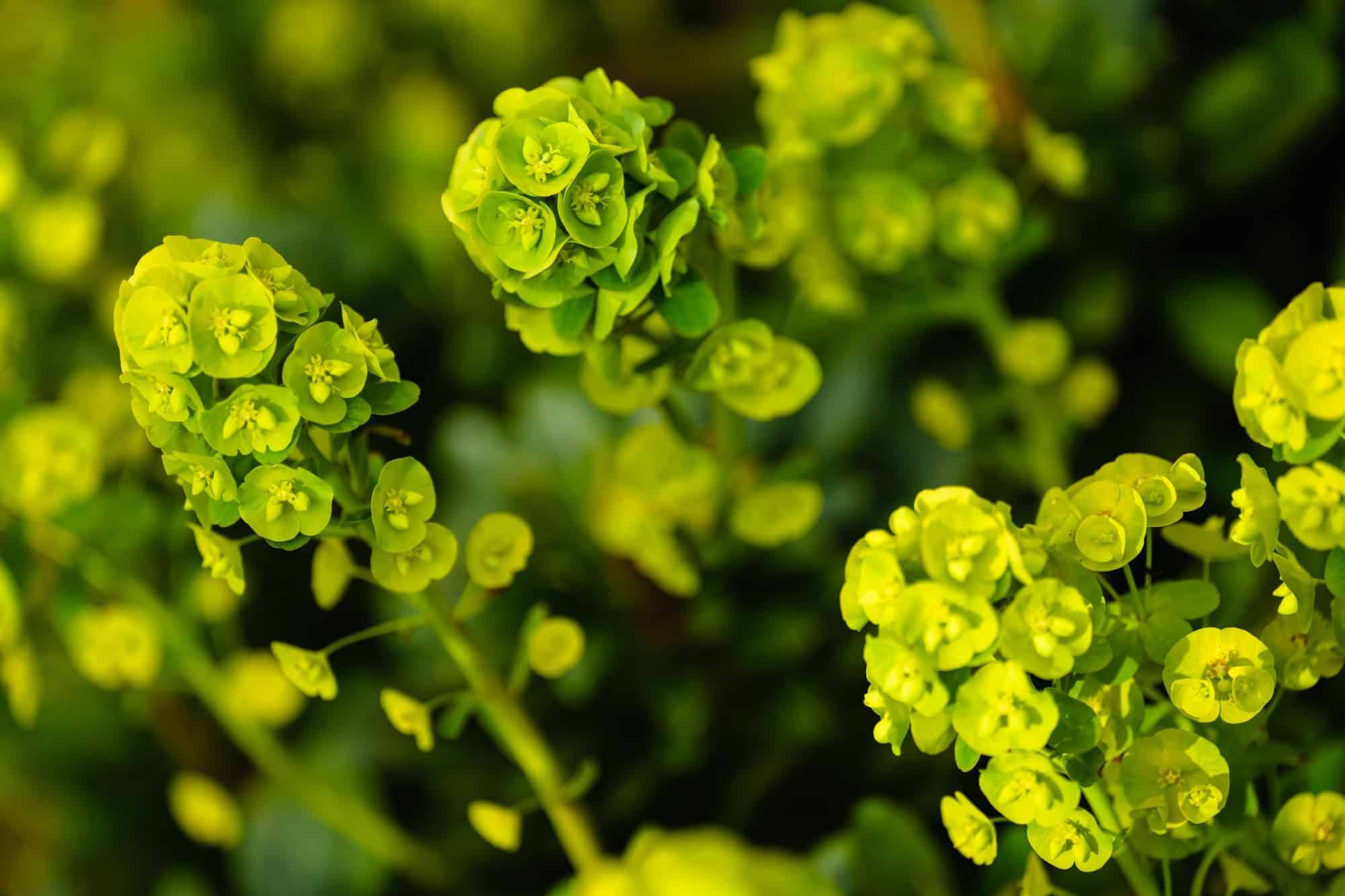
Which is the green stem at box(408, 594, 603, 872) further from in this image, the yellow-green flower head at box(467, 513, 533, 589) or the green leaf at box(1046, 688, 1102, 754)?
the green leaf at box(1046, 688, 1102, 754)

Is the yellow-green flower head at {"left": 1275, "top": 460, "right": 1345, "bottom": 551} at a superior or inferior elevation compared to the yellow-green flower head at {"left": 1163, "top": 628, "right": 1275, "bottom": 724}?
superior

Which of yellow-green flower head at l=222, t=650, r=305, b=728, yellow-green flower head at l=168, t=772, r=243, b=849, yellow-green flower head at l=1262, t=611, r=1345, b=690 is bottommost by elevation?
yellow-green flower head at l=168, t=772, r=243, b=849

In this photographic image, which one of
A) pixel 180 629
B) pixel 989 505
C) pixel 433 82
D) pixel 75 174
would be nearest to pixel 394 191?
pixel 433 82

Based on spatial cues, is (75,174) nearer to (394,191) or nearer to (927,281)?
(394,191)

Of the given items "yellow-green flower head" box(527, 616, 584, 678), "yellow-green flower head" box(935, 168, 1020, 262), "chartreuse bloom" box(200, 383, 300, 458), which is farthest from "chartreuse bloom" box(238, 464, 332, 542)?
"yellow-green flower head" box(935, 168, 1020, 262)

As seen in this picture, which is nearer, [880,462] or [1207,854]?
[1207,854]

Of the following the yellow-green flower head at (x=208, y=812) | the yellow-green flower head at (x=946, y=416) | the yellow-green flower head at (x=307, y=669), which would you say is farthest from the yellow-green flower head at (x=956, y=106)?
the yellow-green flower head at (x=208, y=812)

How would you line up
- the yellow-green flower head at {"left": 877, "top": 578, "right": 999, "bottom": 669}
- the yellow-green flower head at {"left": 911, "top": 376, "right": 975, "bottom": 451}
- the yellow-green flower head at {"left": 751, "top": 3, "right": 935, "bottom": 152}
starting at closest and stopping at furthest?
the yellow-green flower head at {"left": 877, "top": 578, "right": 999, "bottom": 669} → the yellow-green flower head at {"left": 751, "top": 3, "right": 935, "bottom": 152} → the yellow-green flower head at {"left": 911, "top": 376, "right": 975, "bottom": 451}

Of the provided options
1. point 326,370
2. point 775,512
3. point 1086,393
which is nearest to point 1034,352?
point 1086,393
